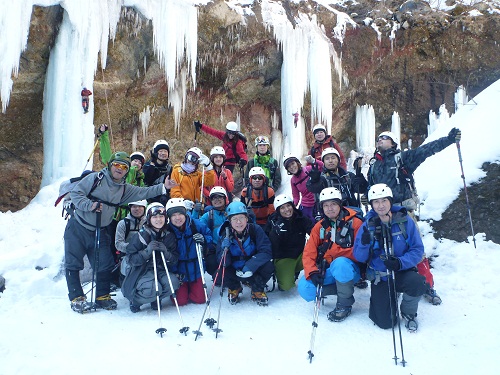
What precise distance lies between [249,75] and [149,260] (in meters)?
9.42

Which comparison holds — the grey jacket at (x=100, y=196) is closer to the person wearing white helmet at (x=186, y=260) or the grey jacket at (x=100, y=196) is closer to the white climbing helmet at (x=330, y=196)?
the person wearing white helmet at (x=186, y=260)

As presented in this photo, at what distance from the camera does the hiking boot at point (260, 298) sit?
5148 millimetres

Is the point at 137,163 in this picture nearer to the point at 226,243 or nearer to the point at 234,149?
the point at 234,149

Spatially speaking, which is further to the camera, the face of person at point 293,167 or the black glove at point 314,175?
the face of person at point 293,167

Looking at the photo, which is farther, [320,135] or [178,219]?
[320,135]

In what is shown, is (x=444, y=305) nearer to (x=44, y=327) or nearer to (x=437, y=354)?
(x=437, y=354)

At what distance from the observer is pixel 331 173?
5.81m

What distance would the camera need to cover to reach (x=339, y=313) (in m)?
4.54

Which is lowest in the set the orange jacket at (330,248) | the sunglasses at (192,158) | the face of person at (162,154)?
the orange jacket at (330,248)

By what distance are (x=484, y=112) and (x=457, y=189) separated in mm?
2034

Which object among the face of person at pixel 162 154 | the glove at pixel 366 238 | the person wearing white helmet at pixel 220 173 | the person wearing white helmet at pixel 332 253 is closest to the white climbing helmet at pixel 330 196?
the person wearing white helmet at pixel 332 253

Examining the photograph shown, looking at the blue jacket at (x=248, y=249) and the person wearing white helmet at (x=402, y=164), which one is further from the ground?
the person wearing white helmet at (x=402, y=164)

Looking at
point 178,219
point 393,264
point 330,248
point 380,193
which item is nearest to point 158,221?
point 178,219

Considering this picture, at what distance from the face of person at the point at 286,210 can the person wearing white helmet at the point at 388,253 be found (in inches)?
49.5
